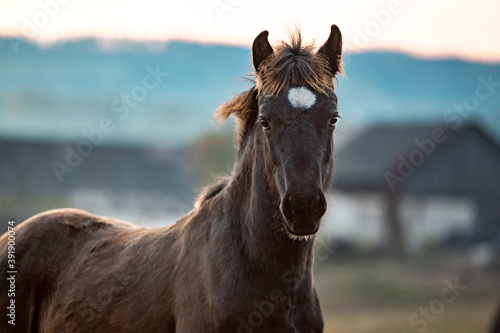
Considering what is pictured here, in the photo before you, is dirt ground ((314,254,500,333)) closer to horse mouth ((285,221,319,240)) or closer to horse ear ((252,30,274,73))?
horse mouth ((285,221,319,240))

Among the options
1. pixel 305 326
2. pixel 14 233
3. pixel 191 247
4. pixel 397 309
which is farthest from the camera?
pixel 397 309

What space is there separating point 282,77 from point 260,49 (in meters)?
0.39

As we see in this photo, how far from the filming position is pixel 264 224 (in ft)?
14.5

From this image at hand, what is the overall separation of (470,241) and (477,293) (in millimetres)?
19098

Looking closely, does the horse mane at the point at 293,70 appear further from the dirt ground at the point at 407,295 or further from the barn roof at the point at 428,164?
the barn roof at the point at 428,164

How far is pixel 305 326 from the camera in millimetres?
4406

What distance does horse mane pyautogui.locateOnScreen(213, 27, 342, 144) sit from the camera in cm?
441

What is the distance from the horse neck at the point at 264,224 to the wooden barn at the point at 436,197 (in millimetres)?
39057

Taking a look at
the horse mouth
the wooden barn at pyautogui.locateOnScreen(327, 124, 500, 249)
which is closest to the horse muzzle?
the horse mouth

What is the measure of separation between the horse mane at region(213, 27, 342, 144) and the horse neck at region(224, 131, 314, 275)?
348mm

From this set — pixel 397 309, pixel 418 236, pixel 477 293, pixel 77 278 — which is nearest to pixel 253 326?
pixel 77 278

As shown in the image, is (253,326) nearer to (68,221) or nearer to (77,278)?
(77,278)

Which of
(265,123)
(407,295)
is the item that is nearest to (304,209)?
(265,123)

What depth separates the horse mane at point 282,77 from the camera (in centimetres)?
441
